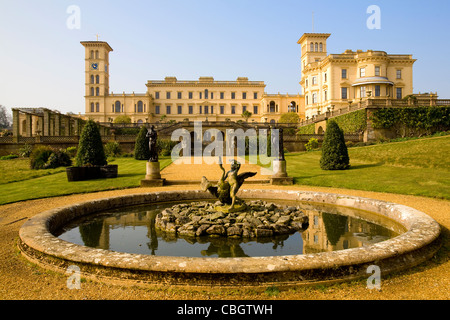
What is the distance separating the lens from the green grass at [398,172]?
11281 mm

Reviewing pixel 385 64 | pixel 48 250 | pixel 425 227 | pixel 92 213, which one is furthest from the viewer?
pixel 385 64

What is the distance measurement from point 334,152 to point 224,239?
1280 cm

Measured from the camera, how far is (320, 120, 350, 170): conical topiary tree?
16578 mm

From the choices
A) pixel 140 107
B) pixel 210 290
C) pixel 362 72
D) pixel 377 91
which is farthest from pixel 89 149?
pixel 140 107

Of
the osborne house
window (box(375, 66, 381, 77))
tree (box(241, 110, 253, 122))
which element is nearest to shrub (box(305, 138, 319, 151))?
the osborne house

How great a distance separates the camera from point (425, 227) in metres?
5.01

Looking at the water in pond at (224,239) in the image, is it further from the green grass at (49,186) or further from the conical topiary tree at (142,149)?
the conical topiary tree at (142,149)

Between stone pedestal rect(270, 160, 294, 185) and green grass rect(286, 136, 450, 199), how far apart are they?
566 mm

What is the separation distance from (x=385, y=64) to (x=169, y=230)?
1850 inches

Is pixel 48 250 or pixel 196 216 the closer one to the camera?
pixel 48 250

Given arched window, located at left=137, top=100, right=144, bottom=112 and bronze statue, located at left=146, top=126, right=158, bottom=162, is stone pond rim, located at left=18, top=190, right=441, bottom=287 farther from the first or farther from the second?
arched window, located at left=137, top=100, right=144, bottom=112

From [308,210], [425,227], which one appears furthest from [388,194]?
[425,227]
